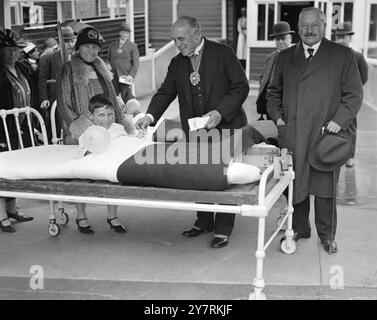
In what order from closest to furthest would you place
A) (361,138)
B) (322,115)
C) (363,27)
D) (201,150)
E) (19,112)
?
(201,150)
(322,115)
(19,112)
(361,138)
(363,27)

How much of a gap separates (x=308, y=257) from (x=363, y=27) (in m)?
10.3

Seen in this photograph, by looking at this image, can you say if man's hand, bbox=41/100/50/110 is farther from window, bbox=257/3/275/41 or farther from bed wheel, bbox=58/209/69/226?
window, bbox=257/3/275/41

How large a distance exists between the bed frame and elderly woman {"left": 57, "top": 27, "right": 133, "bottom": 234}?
3.52 ft

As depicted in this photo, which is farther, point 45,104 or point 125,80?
point 125,80

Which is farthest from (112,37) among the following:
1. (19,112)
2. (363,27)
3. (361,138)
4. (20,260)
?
(20,260)

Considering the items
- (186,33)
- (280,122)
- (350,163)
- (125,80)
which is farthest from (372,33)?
(186,33)

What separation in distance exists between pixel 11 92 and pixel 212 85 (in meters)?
1.94

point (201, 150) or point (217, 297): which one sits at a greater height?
point (201, 150)

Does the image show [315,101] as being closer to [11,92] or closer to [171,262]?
[171,262]

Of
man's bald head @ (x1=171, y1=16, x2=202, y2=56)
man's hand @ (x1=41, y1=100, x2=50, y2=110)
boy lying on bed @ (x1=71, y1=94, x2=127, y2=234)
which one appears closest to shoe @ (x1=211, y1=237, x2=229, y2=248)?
boy lying on bed @ (x1=71, y1=94, x2=127, y2=234)

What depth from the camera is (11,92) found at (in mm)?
5602

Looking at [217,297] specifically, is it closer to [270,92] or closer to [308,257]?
[308,257]

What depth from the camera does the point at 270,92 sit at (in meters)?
4.82

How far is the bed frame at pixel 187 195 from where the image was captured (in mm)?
3680
